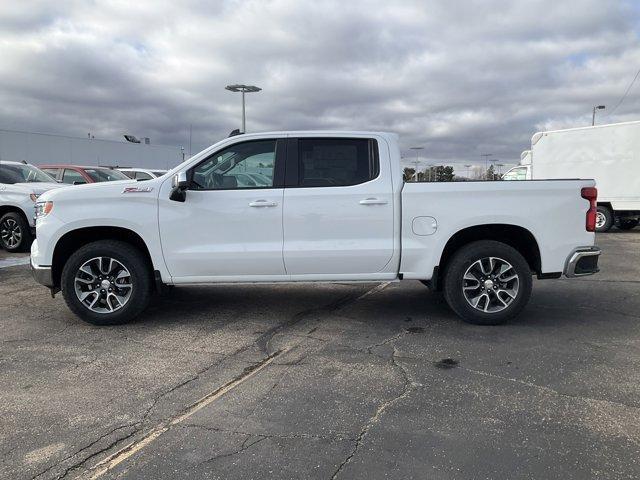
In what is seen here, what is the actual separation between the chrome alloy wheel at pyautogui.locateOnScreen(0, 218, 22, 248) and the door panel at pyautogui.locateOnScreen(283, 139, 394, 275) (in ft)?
25.1

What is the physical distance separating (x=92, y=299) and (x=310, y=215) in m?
2.43

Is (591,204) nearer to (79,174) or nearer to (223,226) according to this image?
(223,226)

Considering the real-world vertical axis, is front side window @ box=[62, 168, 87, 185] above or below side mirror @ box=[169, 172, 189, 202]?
above

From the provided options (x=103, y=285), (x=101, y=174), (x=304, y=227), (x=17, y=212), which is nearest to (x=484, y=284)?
(x=304, y=227)

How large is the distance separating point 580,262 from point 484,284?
0.99 metres

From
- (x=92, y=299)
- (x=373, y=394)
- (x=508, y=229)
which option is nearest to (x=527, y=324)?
(x=508, y=229)

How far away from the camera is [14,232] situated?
10.5 meters

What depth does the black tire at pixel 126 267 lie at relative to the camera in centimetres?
538

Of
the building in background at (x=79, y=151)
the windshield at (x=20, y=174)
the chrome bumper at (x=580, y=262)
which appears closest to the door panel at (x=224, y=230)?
the chrome bumper at (x=580, y=262)

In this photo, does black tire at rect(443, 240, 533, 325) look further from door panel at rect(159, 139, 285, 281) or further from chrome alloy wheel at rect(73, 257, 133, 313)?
chrome alloy wheel at rect(73, 257, 133, 313)

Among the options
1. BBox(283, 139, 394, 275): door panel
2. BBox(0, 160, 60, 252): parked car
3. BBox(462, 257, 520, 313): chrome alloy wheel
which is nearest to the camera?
BBox(283, 139, 394, 275): door panel

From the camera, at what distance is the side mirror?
17.0 feet

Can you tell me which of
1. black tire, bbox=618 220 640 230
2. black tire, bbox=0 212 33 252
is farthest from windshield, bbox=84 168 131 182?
black tire, bbox=618 220 640 230

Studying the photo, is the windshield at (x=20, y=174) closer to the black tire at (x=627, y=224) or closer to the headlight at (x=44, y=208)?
the headlight at (x=44, y=208)
